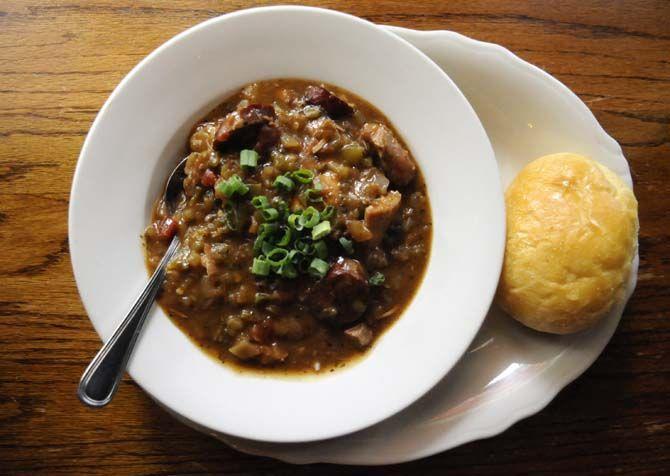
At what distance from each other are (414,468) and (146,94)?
3.13m

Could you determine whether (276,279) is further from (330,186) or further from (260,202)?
(330,186)

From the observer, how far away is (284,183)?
3.60 m

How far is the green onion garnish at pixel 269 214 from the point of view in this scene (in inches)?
141

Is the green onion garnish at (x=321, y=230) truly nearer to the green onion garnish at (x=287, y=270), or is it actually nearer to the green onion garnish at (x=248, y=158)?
the green onion garnish at (x=287, y=270)

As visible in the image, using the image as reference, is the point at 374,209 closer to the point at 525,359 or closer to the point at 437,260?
the point at 437,260

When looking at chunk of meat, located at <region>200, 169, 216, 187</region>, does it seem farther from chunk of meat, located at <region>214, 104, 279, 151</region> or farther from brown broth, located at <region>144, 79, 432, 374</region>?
chunk of meat, located at <region>214, 104, 279, 151</region>

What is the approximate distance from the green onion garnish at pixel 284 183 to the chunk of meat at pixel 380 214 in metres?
0.49

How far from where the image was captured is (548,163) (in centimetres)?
393

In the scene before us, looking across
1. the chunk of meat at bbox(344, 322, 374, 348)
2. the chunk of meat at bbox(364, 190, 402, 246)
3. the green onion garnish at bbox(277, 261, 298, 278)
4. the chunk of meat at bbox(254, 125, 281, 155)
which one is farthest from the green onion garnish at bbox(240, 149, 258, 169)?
the chunk of meat at bbox(344, 322, 374, 348)

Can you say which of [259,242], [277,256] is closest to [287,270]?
[277,256]

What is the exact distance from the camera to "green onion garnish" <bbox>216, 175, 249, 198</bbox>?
356 cm

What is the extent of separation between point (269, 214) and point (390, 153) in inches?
33.7

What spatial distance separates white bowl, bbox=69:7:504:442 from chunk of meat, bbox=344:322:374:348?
0.35 ft

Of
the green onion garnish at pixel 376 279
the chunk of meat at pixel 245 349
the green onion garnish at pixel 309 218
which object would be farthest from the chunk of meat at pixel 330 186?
Result: the chunk of meat at pixel 245 349
